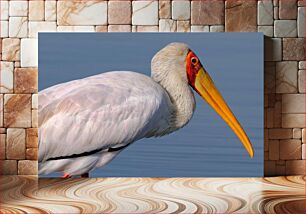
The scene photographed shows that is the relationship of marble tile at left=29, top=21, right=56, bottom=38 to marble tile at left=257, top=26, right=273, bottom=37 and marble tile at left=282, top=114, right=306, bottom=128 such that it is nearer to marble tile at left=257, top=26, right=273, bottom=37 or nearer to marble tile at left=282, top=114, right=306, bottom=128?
marble tile at left=257, top=26, right=273, bottom=37

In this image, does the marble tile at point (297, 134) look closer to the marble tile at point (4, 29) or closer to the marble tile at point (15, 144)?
the marble tile at point (15, 144)

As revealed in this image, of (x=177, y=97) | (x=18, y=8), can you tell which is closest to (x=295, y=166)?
(x=177, y=97)

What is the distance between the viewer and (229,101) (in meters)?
3.61

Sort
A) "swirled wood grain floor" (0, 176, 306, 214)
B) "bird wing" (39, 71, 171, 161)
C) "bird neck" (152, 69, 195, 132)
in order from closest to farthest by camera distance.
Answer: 1. "swirled wood grain floor" (0, 176, 306, 214)
2. "bird wing" (39, 71, 171, 161)
3. "bird neck" (152, 69, 195, 132)

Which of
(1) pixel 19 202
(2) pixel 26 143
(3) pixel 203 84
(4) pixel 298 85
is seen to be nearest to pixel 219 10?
(3) pixel 203 84

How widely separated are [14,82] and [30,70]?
14 cm

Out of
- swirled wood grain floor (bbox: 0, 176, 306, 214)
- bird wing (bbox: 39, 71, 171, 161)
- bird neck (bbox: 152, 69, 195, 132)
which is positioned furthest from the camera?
bird neck (bbox: 152, 69, 195, 132)

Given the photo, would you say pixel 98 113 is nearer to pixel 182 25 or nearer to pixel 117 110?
pixel 117 110

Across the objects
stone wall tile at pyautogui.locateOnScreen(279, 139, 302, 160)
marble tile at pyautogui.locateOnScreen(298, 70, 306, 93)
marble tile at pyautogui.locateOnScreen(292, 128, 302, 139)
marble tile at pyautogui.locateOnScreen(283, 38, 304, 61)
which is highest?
marble tile at pyautogui.locateOnScreen(283, 38, 304, 61)

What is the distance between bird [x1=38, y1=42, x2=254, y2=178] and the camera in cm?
346

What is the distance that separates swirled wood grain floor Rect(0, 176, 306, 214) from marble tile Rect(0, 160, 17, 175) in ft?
0.28

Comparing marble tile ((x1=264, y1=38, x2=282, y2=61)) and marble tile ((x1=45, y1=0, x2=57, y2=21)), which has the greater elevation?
marble tile ((x1=45, y1=0, x2=57, y2=21))

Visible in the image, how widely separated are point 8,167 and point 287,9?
2.20m

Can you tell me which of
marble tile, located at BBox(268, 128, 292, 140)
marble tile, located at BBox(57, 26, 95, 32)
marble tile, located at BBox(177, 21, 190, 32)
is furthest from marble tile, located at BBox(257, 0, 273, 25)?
marble tile, located at BBox(57, 26, 95, 32)
